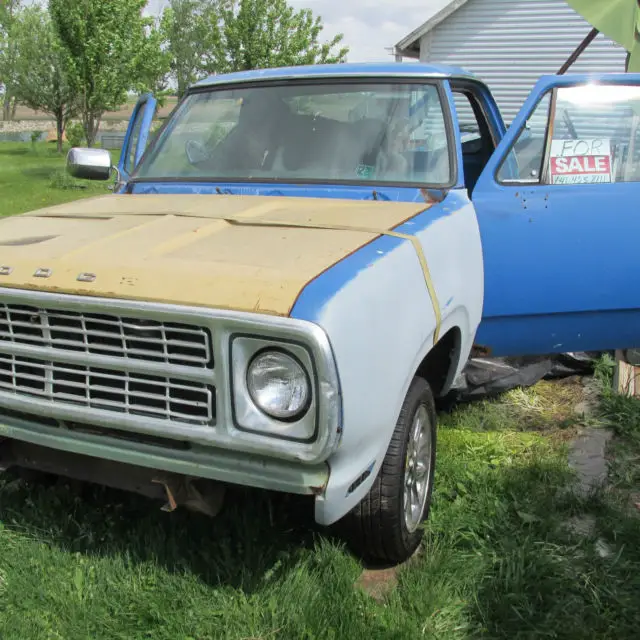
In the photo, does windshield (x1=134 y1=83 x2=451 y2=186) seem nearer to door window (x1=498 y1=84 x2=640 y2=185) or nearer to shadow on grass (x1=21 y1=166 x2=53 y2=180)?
door window (x1=498 y1=84 x2=640 y2=185)

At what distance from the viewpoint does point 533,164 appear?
3.50 metres

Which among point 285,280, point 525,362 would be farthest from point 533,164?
point 285,280

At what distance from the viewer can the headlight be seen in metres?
1.96

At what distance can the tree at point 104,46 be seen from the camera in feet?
53.2

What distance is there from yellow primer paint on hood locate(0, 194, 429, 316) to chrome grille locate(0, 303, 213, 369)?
0.27 ft

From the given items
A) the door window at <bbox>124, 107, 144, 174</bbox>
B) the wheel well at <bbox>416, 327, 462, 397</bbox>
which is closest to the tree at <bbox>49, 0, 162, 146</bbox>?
the door window at <bbox>124, 107, 144, 174</bbox>

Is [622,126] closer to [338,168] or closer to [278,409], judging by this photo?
[338,168]

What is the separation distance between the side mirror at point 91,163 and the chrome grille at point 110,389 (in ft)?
6.16

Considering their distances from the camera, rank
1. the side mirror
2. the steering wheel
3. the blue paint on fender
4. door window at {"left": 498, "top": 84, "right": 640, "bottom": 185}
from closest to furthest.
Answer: the blue paint on fender, door window at {"left": 498, "top": 84, "right": 640, "bottom": 185}, the steering wheel, the side mirror

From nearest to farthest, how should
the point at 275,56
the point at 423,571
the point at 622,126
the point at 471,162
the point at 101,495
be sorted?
the point at 423,571 < the point at 101,495 < the point at 622,126 < the point at 471,162 < the point at 275,56

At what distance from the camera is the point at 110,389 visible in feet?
7.13

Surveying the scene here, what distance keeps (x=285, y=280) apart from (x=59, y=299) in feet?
2.33

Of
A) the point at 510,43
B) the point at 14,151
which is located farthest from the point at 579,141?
the point at 14,151

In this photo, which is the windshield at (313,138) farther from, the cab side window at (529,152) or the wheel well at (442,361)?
the wheel well at (442,361)
